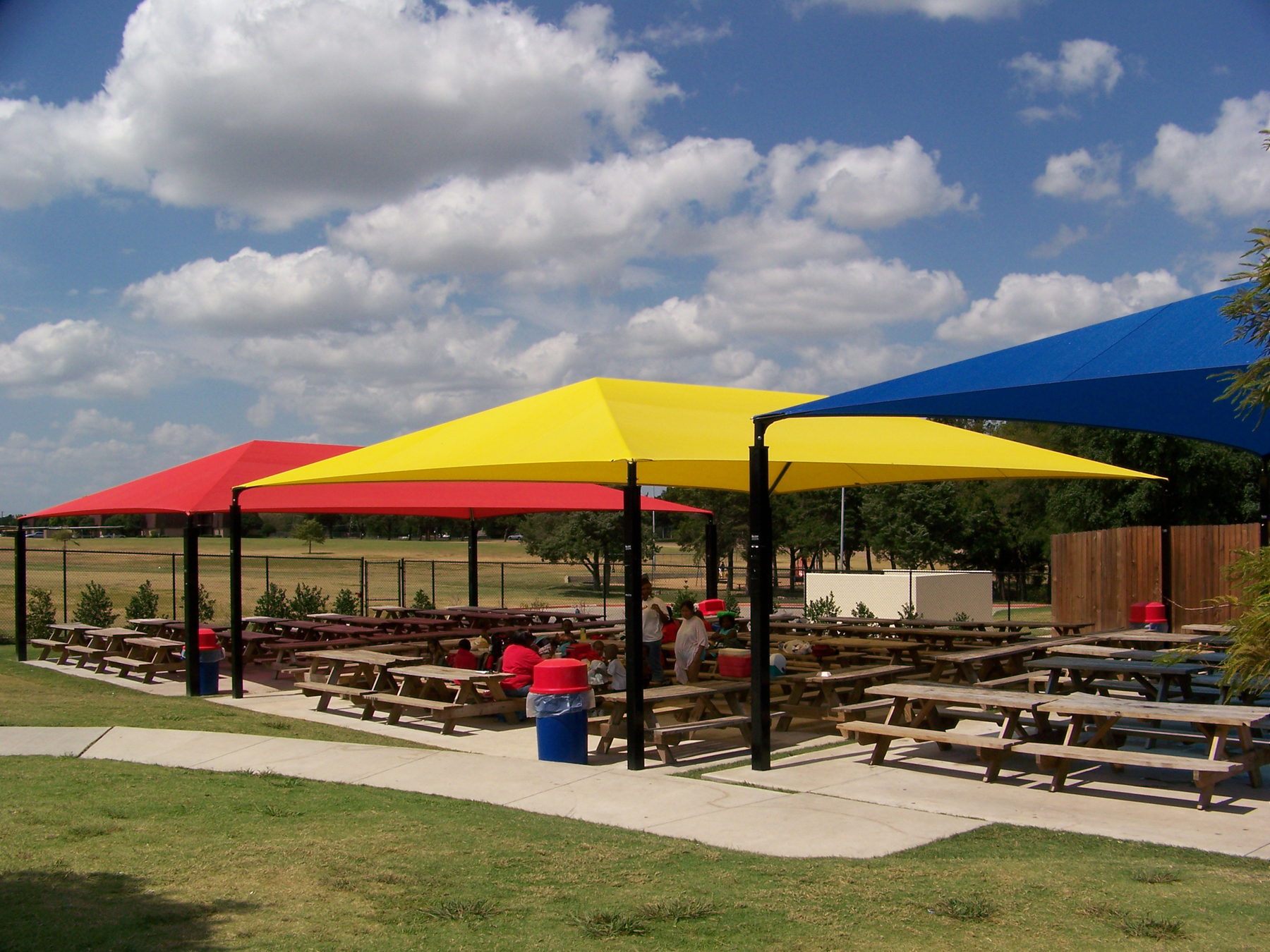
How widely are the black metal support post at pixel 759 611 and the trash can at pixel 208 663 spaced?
912cm

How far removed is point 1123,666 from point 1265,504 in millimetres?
5883

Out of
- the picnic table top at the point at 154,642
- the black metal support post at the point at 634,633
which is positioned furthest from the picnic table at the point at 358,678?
the black metal support post at the point at 634,633

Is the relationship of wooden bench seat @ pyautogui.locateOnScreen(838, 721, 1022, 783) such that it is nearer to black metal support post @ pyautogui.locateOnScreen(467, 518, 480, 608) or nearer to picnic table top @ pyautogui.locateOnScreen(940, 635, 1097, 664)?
picnic table top @ pyautogui.locateOnScreen(940, 635, 1097, 664)

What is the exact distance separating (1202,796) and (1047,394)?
355cm

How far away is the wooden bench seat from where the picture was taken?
8438mm

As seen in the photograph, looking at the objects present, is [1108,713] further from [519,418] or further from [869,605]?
[869,605]

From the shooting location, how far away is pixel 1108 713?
8.14m

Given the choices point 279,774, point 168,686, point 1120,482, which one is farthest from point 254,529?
point 279,774

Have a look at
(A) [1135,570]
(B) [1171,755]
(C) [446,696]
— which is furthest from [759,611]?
(A) [1135,570]

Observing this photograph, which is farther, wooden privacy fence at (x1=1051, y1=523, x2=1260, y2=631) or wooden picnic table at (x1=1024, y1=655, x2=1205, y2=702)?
wooden privacy fence at (x1=1051, y1=523, x2=1260, y2=631)

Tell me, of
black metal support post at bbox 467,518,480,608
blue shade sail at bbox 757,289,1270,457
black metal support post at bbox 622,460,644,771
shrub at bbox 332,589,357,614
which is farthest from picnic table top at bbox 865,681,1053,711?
shrub at bbox 332,589,357,614

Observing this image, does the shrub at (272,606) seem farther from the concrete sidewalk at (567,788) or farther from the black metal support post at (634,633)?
the black metal support post at (634,633)

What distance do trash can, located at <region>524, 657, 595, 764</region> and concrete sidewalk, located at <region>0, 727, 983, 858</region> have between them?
0.29m

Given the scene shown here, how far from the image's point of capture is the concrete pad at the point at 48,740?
9352mm
